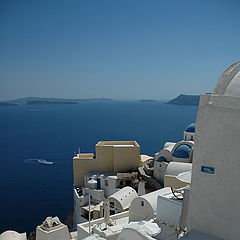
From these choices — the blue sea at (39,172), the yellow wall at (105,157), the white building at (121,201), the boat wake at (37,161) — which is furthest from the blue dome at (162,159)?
the boat wake at (37,161)

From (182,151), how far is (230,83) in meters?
16.6

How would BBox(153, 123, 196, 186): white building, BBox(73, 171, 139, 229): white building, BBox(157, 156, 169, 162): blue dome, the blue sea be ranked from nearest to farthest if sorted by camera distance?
BBox(153, 123, 196, 186): white building → BBox(73, 171, 139, 229): white building → BBox(157, 156, 169, 162): blue dome → the blue sea

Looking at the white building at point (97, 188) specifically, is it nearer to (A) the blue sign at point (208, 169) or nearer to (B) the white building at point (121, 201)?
(B) the white building at point (121, 201)

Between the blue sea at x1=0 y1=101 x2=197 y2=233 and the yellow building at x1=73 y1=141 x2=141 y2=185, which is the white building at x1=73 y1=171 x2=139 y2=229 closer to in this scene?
the yellow building at x1=73 y1=141 x2=141 y2=185

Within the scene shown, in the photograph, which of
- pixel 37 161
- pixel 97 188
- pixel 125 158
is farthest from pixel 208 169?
pixel 37 161

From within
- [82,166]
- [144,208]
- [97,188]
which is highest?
[144,208]

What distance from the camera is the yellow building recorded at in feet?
90.8

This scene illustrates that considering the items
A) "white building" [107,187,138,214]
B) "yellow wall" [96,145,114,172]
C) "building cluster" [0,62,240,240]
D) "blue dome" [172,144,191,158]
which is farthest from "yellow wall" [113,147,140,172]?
"building cluster" [0,62,240,240]

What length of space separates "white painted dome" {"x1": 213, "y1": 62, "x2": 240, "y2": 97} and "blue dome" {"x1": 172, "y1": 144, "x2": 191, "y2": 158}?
1592cm

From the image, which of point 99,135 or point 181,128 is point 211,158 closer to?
point 99,135

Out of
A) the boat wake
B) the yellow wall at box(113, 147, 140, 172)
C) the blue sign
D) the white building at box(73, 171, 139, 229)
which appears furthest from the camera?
the boat wake

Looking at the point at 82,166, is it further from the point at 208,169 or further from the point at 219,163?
the point at 219,163

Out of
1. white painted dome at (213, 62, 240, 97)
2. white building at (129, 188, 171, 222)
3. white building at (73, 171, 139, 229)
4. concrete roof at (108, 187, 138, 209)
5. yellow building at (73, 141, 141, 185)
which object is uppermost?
white painted dome at (213, 62, 240, 97)

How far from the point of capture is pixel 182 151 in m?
24.6
